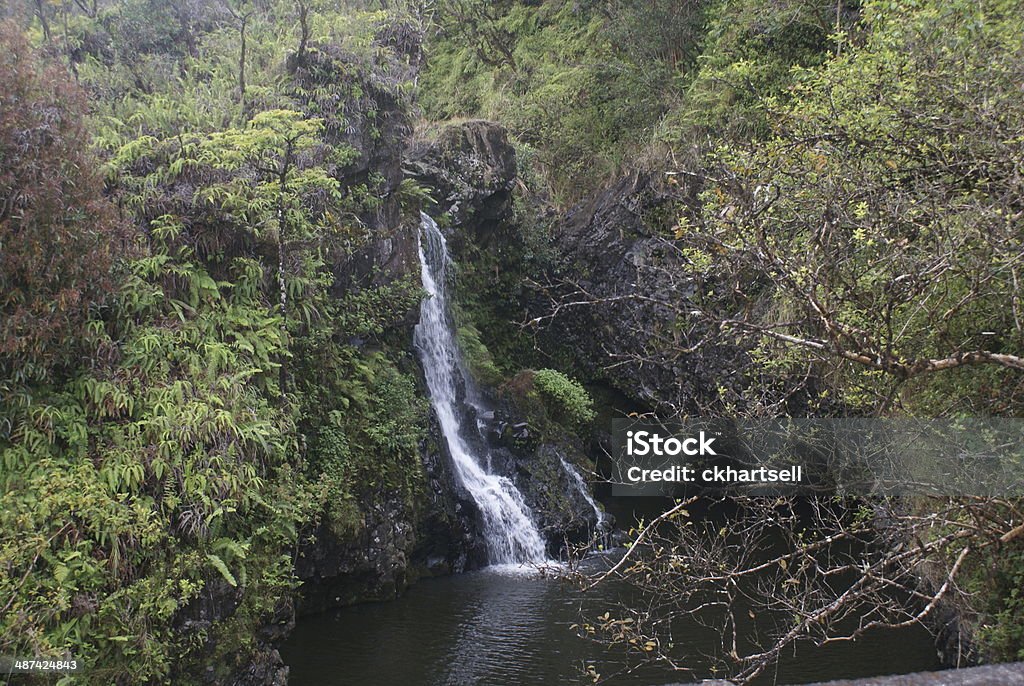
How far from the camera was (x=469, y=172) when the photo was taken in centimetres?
1695

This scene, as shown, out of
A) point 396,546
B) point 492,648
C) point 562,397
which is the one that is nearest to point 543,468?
point 562,397

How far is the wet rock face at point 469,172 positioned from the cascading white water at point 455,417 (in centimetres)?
78

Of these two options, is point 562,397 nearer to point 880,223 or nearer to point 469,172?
point 469,172

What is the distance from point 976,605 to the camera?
21.9 feet

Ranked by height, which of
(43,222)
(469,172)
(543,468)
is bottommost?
(543,468)

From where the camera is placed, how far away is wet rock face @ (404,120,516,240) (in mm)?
16609

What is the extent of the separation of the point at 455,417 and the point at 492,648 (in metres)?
5.86

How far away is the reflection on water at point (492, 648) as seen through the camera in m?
8.70

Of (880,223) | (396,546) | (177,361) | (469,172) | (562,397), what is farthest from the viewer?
(469,172)

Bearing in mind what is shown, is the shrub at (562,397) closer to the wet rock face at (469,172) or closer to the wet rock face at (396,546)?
the wet rock face at (396,546)

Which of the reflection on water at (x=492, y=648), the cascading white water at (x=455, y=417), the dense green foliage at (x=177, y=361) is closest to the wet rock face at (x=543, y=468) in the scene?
the cascading white water at (x=455, y=417)

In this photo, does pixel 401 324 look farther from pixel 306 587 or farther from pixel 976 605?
pixel 976 605

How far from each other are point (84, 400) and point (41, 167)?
7.64 feet

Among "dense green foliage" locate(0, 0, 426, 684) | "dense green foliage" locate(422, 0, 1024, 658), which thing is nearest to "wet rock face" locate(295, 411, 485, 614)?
"dense green foliage" locate(0, 0, 426, 684)
